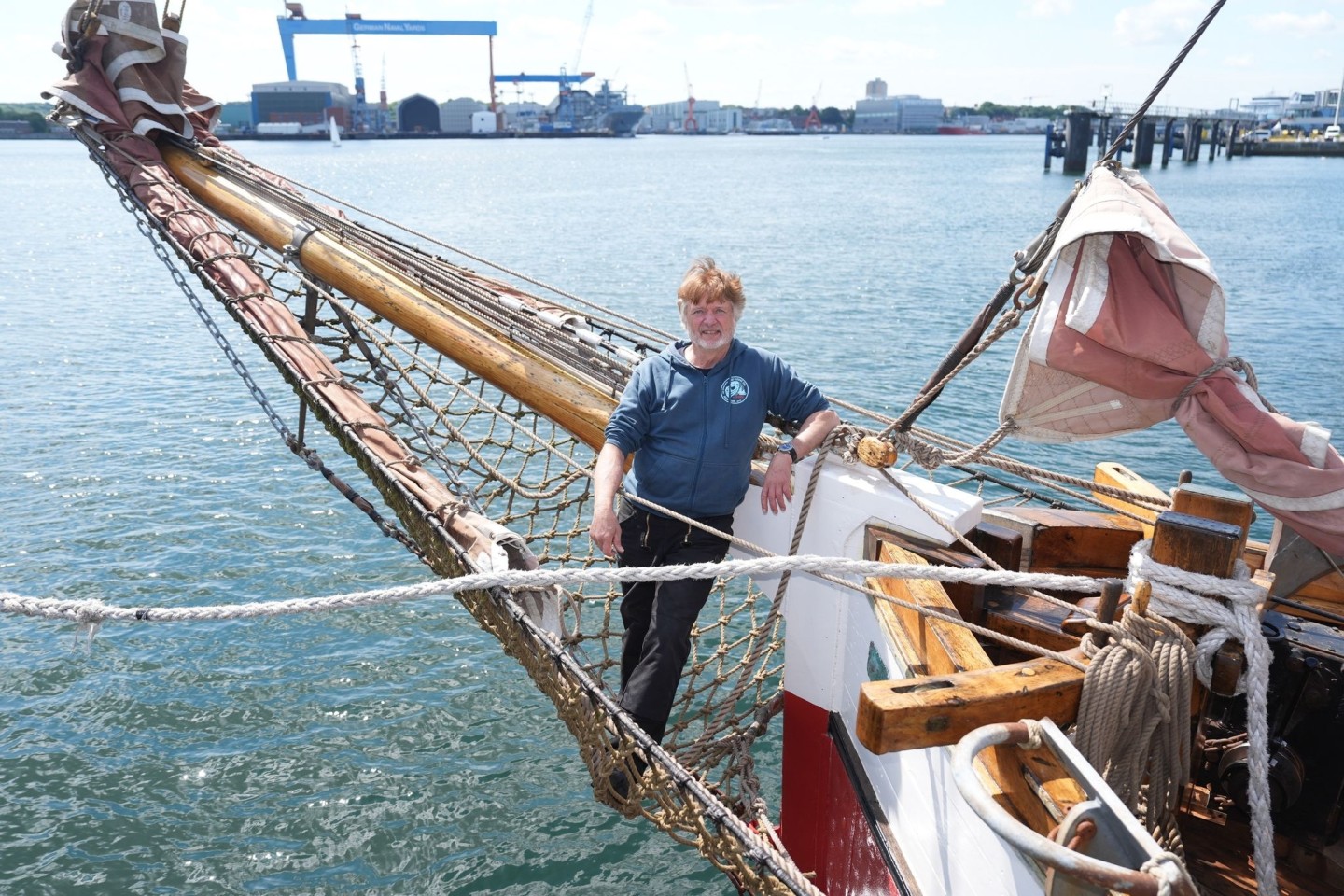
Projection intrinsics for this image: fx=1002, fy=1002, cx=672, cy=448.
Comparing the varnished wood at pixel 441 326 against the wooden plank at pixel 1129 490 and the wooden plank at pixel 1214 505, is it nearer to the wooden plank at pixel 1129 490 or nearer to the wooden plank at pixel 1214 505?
the wooden plank at pixel 1129 490

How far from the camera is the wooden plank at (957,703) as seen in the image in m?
2.22

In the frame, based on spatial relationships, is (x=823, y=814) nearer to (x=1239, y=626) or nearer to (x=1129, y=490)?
(x=1129, y=490)

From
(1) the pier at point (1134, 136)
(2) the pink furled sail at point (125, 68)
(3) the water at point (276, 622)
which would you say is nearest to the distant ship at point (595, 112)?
(1) the pier at point (1134, 136)

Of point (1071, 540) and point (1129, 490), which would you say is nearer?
point (1071, 540)

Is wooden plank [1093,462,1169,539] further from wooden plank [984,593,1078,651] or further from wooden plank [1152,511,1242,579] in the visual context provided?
wooden plank [1152,511,1242,579]

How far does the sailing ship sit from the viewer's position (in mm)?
2283

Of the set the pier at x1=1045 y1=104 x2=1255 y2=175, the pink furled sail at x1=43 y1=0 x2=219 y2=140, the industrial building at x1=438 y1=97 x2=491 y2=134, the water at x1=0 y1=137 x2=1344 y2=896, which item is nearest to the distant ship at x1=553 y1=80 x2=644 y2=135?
the industrial building at x1=438 y1=97 x2=491 y2=134

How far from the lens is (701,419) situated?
11.1ft

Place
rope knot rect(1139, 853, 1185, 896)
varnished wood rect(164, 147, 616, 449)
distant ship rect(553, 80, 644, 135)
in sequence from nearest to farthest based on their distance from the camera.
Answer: rope knot rect(1139, 853, 1185, 896)
varnished wood rect(164, 147, 616, 449)
distant ship rect(553, 80, 644, 135)

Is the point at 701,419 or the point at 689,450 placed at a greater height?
the point at 701,419

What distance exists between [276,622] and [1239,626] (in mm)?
6331

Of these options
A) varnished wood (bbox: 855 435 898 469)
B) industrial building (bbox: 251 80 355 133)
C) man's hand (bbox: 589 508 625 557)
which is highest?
industrial building (bbox: 251 80 355 133)

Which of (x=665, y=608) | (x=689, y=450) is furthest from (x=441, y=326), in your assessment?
(x=665, y=608)

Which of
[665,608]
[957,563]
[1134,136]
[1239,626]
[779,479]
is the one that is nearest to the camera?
[1239,626]
